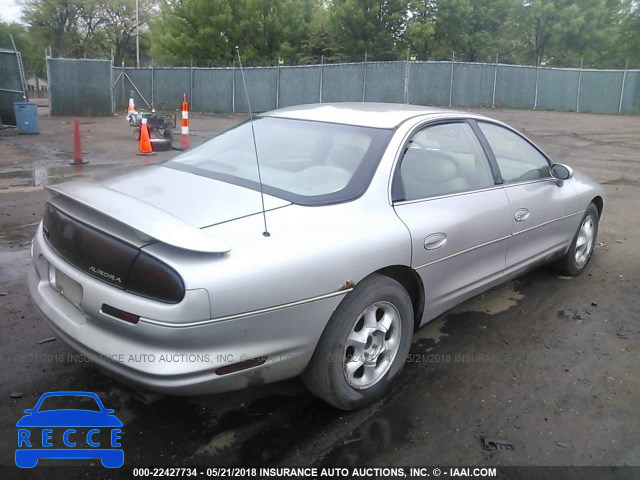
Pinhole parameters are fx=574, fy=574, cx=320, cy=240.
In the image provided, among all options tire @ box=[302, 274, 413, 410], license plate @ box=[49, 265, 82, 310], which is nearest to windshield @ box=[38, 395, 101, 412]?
license plate @ box=[49, 265, 82, 310]

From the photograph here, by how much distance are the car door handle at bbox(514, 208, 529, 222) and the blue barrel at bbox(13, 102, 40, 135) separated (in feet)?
49.9

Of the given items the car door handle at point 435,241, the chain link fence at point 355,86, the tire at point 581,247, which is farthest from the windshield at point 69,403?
the chain link fence at point 355,86

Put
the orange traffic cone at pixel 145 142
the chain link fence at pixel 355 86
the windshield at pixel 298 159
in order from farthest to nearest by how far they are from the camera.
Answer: the chain link fence at pixel 355 86
the orange traffic cone at pixel 145 142
the windshield at pixel 298 159

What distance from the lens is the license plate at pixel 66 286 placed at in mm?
2732

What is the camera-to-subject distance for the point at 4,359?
352 centimetres

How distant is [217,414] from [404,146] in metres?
1.89

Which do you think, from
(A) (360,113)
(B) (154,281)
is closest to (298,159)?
(A) (360,113)

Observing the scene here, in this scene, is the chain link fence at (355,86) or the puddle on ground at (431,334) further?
the chain link fence at (355,86)

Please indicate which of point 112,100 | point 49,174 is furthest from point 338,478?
point 112,100

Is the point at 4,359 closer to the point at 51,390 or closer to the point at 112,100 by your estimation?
the point at 51,390

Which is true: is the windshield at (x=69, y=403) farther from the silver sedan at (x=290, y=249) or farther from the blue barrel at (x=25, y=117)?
the blue barrel at (x=25, y=117)

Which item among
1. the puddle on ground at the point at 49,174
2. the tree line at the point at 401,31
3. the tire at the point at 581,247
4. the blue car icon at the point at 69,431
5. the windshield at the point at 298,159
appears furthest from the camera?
the tree line at the point at 401,31

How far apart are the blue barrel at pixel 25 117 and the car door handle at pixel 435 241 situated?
15402 mm

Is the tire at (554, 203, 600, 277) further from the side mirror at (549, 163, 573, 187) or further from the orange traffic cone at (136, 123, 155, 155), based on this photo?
the orange traffic cone at (136, 123, 155, 155)
